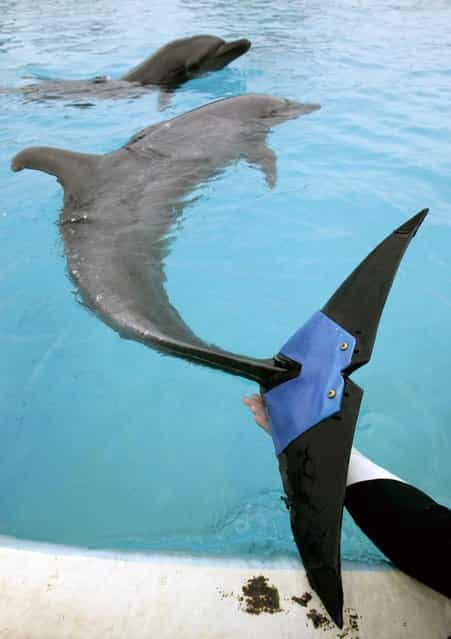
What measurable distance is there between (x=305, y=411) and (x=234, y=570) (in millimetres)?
628

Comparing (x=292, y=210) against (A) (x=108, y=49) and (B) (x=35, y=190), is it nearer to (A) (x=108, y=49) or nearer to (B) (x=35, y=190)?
(B) (x=35, y=190)

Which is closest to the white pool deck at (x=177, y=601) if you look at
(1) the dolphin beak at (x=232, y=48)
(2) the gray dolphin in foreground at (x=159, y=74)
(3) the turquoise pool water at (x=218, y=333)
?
(3) the turquoise pool water at (x=218, y=333)

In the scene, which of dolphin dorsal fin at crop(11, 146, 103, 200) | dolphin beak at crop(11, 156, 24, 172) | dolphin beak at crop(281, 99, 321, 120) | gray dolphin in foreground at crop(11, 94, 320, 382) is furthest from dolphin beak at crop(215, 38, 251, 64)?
dolphin beak at crop(11, 156, 24, 172)

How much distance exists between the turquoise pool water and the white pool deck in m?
0.33

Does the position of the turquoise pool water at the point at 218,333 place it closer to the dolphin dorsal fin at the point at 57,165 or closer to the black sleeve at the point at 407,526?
the black sleeve at the point at 407,526

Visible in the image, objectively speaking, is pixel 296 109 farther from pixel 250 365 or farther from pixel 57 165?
pixel 250 365

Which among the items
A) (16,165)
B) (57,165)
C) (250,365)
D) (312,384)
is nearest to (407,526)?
(312,384)

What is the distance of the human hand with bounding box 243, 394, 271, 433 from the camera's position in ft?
7.50

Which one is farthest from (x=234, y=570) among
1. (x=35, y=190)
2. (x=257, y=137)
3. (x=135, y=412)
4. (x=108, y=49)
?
(x=108, y=49)

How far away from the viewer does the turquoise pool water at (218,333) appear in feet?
9.46

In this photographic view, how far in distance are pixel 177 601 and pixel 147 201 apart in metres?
3.44

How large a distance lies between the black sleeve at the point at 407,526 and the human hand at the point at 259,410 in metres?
0.41

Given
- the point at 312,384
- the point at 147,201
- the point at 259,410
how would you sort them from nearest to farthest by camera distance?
the point at 312,384
the point at 259,410
the point at 147,201

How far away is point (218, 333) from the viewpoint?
3973 millimetres
